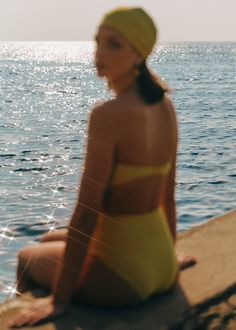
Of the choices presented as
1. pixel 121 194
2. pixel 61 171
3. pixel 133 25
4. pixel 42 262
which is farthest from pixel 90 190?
pixel 61 171

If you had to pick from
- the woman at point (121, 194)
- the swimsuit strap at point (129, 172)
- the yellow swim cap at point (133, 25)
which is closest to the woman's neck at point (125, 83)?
the woman at point (121, 194)

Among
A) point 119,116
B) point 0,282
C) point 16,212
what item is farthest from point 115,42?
point 16,212

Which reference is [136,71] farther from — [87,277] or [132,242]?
[87,277]

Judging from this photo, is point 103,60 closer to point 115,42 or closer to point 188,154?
point 115,42

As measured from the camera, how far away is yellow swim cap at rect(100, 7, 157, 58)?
325 centimetres

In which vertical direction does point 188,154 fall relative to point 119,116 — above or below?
below

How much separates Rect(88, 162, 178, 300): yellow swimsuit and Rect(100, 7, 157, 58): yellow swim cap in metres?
0.64

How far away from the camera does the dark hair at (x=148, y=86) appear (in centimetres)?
337

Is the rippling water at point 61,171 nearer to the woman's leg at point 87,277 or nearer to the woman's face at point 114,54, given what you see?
the woman's face at point 114,54

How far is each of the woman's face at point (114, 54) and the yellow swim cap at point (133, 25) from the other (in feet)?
0.09

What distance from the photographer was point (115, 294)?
3506 millimetres

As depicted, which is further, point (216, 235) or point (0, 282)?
point (0, 282)

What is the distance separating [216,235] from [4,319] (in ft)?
6.27

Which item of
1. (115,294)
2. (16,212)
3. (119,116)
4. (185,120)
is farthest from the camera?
(185,120)
